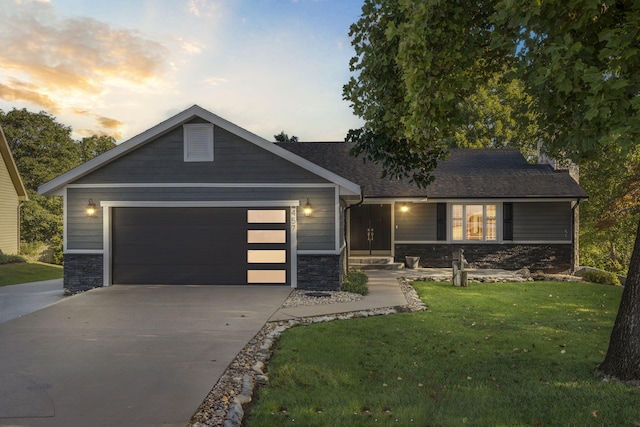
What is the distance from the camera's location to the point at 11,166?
908 inches

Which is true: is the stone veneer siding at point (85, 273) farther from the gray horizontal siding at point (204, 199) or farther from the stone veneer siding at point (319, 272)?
the stone veneer siding at point (319, 272)

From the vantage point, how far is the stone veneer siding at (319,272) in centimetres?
1151

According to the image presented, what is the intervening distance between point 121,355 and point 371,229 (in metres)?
12.6

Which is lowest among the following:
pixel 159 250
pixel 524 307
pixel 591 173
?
pixel 524 307

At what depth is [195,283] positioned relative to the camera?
11930 millimetres

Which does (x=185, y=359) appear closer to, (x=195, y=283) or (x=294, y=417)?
(x=294, y=417)

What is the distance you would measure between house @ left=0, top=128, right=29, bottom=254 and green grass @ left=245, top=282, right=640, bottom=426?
21.9 meters

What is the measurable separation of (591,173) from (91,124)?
1540 inches

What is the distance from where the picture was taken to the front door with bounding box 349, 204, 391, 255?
17.5 m

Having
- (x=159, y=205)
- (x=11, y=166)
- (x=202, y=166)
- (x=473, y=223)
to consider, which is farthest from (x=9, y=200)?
(x=473, y=223)

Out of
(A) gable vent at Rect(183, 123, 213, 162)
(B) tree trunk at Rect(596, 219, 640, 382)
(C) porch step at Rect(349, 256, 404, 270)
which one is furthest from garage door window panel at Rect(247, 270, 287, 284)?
(B) tree trunk at Rect(596, 219, 640, 382)

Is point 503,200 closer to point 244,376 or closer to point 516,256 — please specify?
point 516,256

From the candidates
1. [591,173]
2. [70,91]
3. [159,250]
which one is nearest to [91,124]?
[70,91]

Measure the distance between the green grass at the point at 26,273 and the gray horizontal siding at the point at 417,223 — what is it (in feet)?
46.0
